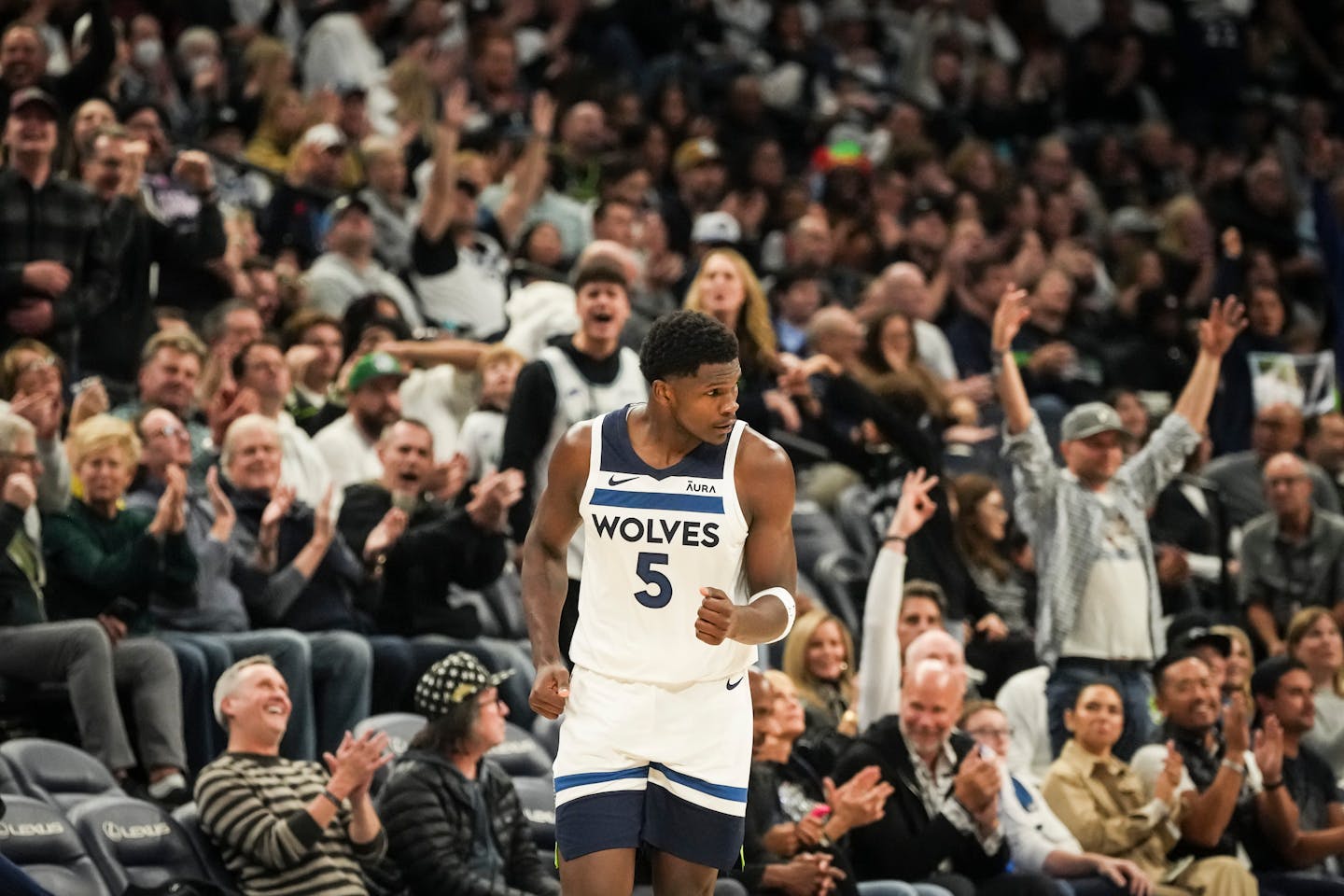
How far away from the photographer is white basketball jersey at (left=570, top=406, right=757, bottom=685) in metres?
5.58

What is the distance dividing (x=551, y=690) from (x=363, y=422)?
15.2 ft

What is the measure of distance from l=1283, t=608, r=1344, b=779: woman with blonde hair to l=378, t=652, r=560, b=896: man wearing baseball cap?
4250mm

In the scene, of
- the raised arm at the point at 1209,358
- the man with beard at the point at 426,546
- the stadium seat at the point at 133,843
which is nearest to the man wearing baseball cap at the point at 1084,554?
the raised arm at the point at 1209,358

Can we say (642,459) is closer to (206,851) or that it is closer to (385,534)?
(206,851)

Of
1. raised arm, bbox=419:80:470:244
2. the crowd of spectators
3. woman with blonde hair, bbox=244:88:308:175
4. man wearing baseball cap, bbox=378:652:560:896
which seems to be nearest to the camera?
man wearing baseball cap, bbox=378:652:560:896

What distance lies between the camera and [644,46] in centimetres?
1730

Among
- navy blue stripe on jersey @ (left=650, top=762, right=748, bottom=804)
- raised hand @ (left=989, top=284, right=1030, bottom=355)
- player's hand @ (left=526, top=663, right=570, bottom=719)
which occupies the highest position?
raised hand @ (left=989, top=284, right=1030, bottom=355)

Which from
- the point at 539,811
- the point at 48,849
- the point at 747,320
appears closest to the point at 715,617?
the point at 48,849

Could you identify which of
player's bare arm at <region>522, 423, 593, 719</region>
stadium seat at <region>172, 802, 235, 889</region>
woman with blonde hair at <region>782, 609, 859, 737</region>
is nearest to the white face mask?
woman with blonde hair at <region>782, 609, 859, 737</region>

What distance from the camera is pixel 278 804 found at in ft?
24.5

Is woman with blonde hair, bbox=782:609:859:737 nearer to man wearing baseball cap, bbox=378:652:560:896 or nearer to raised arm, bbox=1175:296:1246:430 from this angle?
man wearing baseball cap, bbox=378:652:560:896

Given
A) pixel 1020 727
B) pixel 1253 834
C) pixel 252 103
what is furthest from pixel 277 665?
pixel 252 103

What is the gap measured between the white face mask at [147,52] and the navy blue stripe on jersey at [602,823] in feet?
29.8

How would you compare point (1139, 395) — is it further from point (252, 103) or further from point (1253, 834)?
point (252, 103)
